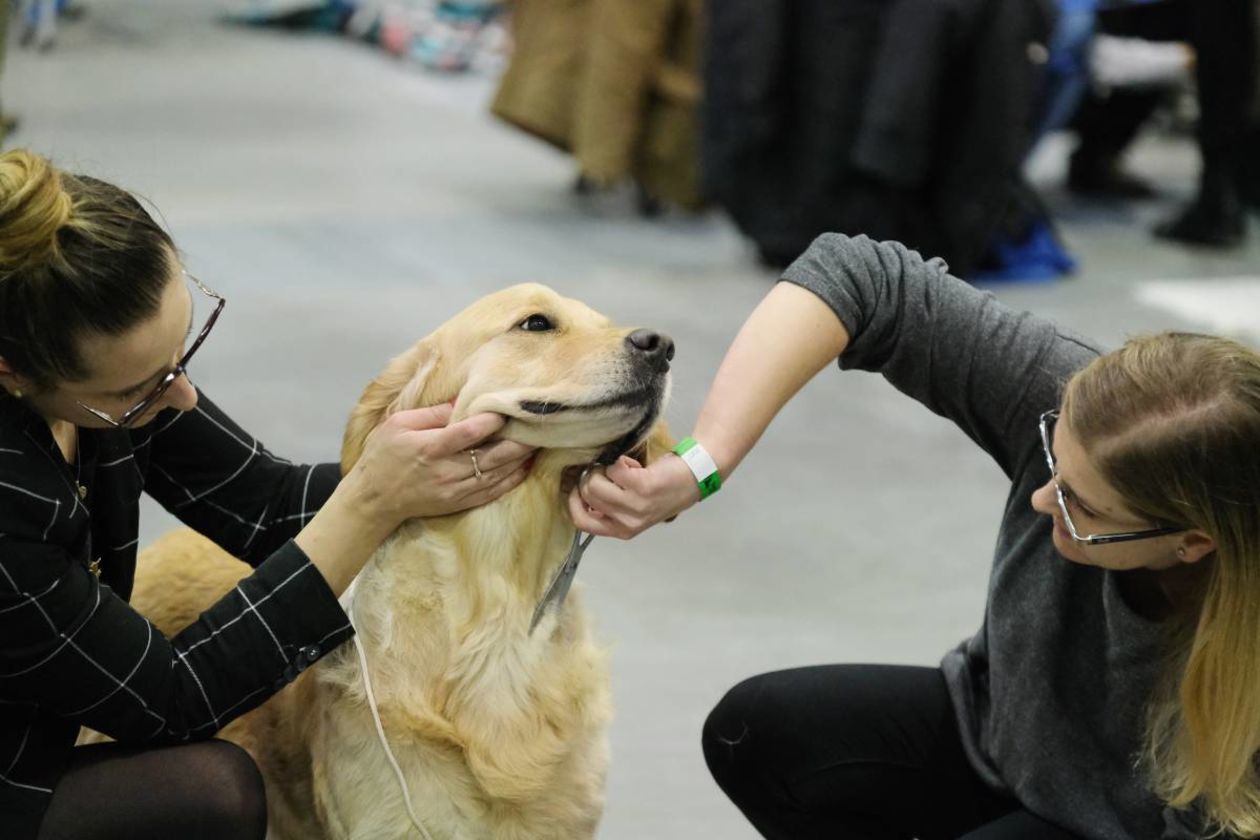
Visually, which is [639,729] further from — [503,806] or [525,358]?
[525,358]

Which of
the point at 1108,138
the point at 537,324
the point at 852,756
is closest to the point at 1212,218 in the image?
the point at 1108,138

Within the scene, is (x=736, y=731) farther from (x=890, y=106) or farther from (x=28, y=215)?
(x=890, y=106)

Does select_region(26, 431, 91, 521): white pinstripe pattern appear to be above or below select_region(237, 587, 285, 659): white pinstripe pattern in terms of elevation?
above

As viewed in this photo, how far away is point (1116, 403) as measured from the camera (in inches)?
60.4

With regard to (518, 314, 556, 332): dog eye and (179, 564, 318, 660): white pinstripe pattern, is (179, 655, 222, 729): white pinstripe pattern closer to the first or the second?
(179, 564, 318, 660): white pinstripe pattern

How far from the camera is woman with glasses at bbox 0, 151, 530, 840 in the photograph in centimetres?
149

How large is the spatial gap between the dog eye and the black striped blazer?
1.17 feet

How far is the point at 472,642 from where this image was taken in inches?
70.2

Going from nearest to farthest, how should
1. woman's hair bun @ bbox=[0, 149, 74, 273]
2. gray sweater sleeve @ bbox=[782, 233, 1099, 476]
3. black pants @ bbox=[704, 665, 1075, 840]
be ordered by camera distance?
1. woman's hair bun @ bbox=[0, 149, 74, 273]
2. gray sweater sleeve @ bbox=[782, 233, 1099, 476]
3. black pants @ bbox=[704, 665, 1075, 840]

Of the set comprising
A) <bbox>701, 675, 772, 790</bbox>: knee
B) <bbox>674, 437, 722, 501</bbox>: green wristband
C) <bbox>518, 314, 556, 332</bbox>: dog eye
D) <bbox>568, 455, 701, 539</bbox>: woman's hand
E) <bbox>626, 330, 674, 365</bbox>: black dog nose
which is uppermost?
<bbox>626, 330, 674, 365</bbox>: black dog nose

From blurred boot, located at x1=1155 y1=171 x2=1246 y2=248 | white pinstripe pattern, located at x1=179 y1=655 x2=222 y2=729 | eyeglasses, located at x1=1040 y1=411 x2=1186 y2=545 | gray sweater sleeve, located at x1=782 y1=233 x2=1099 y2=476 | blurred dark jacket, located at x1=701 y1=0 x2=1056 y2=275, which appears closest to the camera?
eyeglasses, located at x1=1040 y1=411 x2=1186 y2=545

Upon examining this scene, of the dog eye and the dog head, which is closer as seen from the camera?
the dog head

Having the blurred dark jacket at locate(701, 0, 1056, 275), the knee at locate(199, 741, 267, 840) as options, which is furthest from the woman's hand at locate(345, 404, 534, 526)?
the blurred dark jacket at locate(701, 0, 1056, 275)

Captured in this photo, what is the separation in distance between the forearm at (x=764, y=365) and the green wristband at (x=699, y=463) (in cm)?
1
